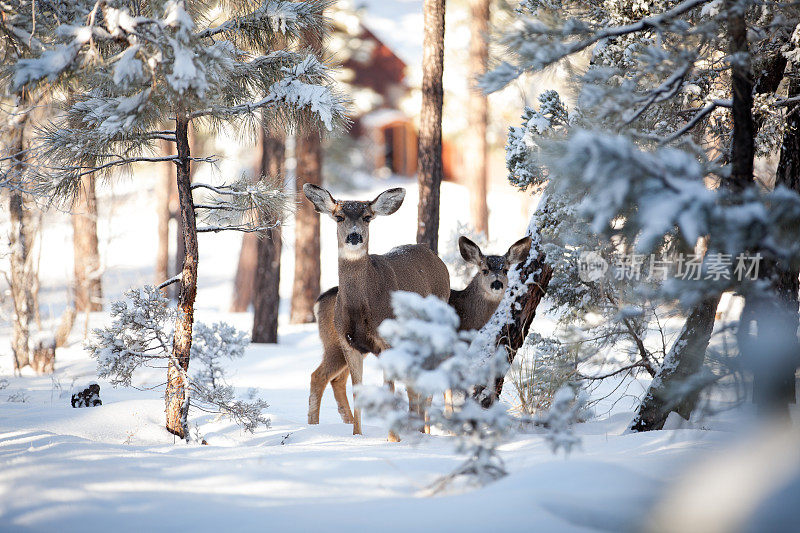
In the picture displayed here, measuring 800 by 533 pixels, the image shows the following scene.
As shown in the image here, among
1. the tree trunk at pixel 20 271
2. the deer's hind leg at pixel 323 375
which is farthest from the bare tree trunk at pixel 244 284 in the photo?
the deer's hind leg at pixel 323 375

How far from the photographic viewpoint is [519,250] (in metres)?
7.14

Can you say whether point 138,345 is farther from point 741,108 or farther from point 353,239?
point 741,108

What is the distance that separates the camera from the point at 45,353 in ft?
37.8

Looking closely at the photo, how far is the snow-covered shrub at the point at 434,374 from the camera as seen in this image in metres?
3.17

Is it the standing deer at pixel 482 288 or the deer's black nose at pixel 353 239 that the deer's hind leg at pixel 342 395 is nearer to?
the standing deer at pixel 482 288

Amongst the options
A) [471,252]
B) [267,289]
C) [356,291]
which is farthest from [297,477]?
[267,289]

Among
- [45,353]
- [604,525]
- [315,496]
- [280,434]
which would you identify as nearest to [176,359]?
[280,434]

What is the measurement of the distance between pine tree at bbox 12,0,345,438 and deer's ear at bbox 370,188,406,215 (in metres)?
1.03

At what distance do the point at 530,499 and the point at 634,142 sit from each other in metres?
2.79

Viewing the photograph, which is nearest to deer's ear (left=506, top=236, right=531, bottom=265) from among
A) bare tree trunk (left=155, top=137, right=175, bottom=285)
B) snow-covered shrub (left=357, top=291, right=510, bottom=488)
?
snow-covered shrub (left=357, top=291, right=510, bottom=488)

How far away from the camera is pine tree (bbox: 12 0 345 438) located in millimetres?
4586

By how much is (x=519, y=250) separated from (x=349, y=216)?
182cm

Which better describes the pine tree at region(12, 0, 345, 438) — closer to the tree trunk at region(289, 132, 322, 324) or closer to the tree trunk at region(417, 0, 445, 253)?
the tree trunk at region(417, 0, 445, 253)

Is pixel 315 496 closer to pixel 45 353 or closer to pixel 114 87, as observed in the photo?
pixel 114 87
